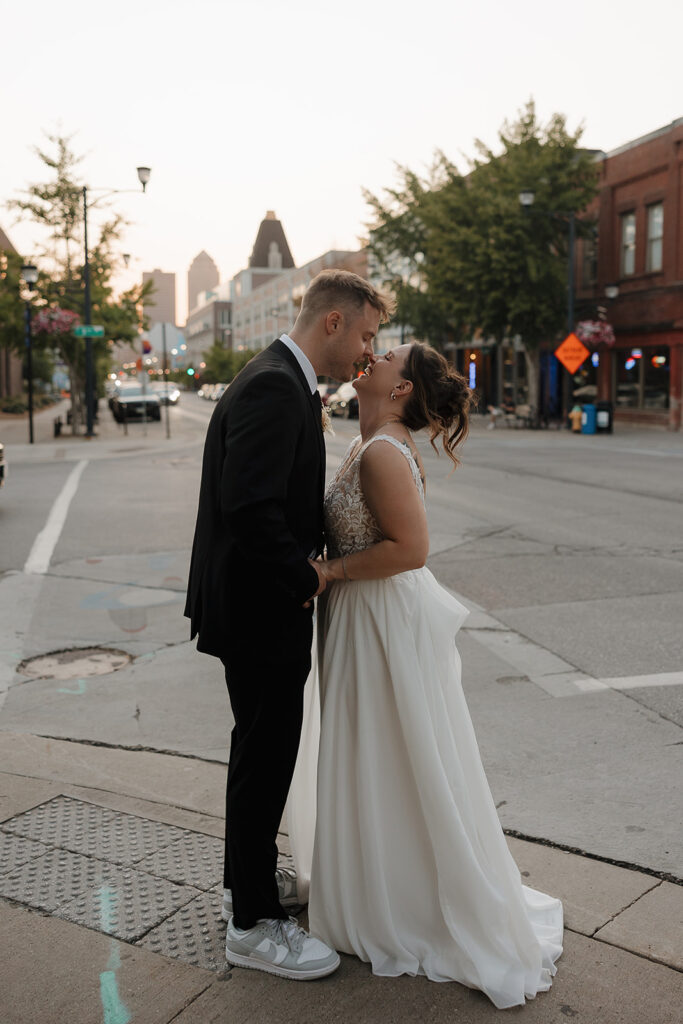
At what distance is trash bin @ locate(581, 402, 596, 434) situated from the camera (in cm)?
3003

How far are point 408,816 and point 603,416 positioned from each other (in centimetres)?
2843

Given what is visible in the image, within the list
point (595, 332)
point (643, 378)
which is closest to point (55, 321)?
point (595, 332)

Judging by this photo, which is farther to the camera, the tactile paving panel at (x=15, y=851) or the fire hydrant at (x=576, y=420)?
the fire hydrant at (x=576, y=420)

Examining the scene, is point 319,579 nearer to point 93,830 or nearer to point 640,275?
point 93,830

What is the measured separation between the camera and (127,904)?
10.1 feet

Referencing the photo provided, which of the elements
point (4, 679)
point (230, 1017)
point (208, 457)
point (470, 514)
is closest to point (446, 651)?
point (208, 457)

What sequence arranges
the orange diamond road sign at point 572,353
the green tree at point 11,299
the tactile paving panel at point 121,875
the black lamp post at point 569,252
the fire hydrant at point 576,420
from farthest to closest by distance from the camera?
the fire hydrant at point 576,420, the black lamp post at point 569,252, the green tree at point 11,299, the orange diamond road sign at point 572,353, the tactile paving panel at point 121,875

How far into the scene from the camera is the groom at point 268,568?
8.45 ft

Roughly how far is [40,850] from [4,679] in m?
2.49

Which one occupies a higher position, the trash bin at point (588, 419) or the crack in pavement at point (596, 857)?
the trash bin at point (588, 419)

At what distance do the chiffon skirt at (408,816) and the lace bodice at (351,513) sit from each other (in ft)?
0.40

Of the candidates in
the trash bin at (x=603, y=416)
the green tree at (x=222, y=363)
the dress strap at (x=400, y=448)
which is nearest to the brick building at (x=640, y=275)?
the trash bin at (x=603, y=416)

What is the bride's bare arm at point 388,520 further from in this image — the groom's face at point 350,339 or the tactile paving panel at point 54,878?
the tactile paving panel at point 54,878

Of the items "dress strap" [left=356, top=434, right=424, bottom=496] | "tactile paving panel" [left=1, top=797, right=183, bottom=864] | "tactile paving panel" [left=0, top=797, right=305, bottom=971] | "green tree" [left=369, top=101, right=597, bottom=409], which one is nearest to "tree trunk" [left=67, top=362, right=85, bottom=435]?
"green tree" [left=369, top=101, right=597, bottom=409]
